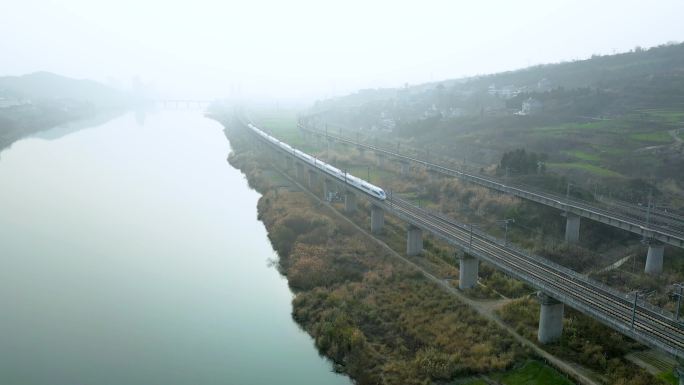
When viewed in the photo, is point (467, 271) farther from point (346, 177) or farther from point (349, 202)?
point (346, 177)

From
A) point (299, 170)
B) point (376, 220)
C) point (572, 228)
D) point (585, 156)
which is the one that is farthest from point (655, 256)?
point (299, 170)

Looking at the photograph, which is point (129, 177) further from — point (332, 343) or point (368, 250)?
point (332, 343)

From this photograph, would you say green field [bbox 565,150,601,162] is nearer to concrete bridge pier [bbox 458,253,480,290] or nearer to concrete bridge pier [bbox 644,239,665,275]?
concrete bridge pier [bbox 644,239,665,275]

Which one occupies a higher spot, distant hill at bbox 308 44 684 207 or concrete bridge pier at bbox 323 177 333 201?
distant hill at bbox 308 44 684 207

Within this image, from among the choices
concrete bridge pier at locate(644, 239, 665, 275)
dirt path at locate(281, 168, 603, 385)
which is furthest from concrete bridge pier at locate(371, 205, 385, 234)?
concrete bridge pier at locate(644, 239, 665, 275)

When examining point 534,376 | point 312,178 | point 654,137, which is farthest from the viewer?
point 654,137

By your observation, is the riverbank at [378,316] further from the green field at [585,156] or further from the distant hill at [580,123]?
the green field at [585,156]

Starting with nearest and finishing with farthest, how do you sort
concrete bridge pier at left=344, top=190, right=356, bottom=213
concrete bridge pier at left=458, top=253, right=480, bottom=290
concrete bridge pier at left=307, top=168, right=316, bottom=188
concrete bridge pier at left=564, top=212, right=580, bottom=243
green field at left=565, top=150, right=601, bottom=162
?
1. concrete bridge pier at left=458, top=253, right=480, bottom=290
2. concrete bridge pier at left=564, top=212, right=580, bottom=243
3. concrete bridge pier at left=344, top=190, right=356, bottom=213
4. concrete bridge pier at left=307, top=168, right=316, bottom=188
5. green field at left=565, top=150, right=601, bottom=162
